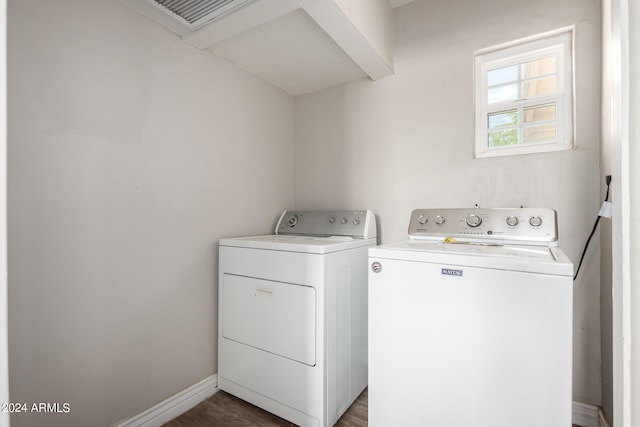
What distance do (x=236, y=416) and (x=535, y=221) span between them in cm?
182

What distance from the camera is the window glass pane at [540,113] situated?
1.59 metres

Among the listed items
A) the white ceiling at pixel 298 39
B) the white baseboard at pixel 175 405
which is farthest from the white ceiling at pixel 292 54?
the white baseboard at pixel 175 405

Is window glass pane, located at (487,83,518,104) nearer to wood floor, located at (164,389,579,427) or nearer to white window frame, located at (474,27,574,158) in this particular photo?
white window frame, located at (474,27,574,158)

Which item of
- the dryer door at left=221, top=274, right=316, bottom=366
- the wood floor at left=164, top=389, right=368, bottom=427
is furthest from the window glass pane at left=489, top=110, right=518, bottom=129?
the wood floor at left=164, top=389, right=368, bottom=427

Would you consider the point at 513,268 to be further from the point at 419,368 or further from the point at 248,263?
the point at 248,263

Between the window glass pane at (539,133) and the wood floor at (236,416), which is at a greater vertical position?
the window glass pane at (539,133)

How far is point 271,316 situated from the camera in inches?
61.1

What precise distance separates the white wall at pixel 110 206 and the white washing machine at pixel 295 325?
0.20 metres

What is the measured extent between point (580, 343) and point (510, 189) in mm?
850

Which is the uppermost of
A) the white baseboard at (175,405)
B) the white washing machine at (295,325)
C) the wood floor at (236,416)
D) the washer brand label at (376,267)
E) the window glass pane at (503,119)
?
the window glass pane at (503,119)

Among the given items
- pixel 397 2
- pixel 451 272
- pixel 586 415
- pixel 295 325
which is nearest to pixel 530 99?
Result: pixel 397 2

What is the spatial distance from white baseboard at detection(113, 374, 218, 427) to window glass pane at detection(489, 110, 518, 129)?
2.26m

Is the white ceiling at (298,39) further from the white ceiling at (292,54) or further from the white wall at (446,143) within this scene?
the white wall at (446,143)

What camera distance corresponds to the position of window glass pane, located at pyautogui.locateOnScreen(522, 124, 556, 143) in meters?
1.59
